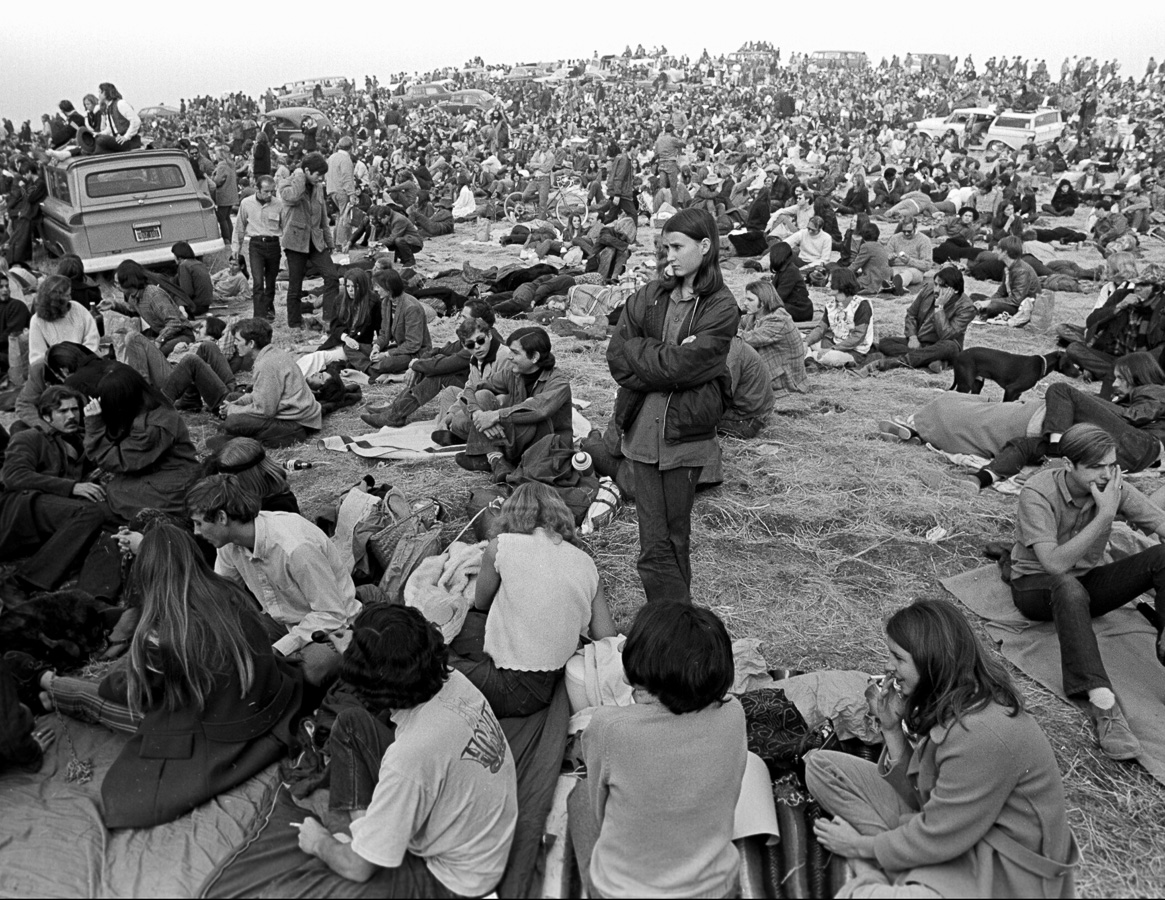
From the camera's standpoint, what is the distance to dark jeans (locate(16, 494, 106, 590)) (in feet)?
15.5

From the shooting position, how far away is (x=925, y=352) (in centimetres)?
876

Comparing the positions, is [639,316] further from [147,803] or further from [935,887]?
[147,803]

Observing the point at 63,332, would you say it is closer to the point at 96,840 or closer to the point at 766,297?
the point at 96,840

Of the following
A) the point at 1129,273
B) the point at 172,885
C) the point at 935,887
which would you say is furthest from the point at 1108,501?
the point at 1129,273

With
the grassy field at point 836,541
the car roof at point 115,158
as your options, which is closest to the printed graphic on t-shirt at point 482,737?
the grassy field at point 836,541

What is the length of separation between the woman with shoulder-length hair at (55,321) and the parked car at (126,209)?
163 inches

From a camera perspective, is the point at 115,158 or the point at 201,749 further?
the point at 115,158

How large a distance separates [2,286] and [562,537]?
6.83 m

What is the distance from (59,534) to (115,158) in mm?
8163

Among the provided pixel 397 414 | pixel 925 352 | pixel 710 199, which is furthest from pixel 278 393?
pixel 710 199

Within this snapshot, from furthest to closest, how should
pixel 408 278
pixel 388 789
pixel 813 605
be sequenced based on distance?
pixel 408 278 < pixel 813 605 < pixel 388 789

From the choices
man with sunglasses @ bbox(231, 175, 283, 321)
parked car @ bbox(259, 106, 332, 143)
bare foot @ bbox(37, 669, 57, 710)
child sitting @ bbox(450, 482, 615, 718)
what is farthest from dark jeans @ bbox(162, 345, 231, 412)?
parked car @ bbox(259, 106, 332, 143)

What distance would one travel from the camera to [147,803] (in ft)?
10.3

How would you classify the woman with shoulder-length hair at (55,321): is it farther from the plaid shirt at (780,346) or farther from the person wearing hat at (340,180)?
the person wearing hat at (340,180)
